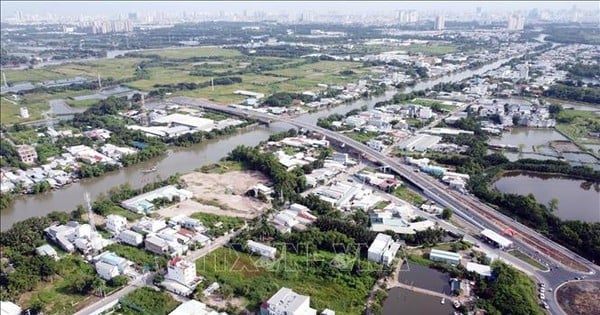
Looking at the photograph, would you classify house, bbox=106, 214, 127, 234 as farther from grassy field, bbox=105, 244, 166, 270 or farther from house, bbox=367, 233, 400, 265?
house, bbox=367, 233, 400, 265

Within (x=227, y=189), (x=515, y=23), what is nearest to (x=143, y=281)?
(x=227, y=189)

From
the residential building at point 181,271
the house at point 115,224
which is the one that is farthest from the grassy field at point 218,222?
the residential building at point 181,271

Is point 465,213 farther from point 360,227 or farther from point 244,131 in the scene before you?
point 244,131

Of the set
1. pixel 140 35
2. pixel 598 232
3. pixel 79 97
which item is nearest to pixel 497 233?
pixel 598 232

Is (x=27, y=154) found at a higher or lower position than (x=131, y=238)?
higher

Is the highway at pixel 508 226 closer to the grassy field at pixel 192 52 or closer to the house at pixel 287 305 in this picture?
the house at pixel 287 305

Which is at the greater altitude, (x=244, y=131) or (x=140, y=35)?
(x=140, y=35)

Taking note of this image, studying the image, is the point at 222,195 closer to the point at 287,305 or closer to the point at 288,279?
the point at 288,279
